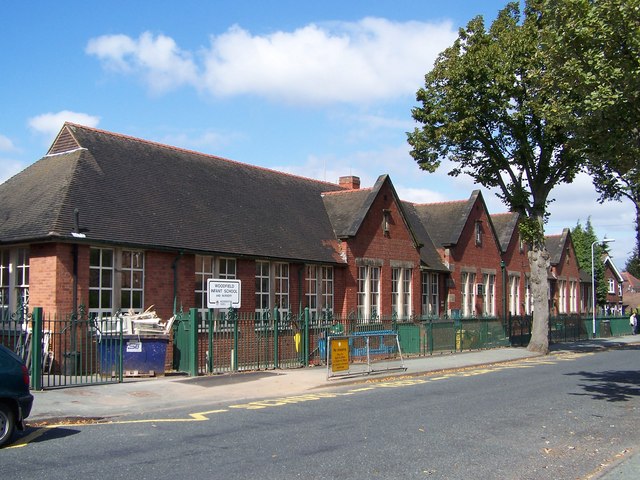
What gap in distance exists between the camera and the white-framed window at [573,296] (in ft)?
184

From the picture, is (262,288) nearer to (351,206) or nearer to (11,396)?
(351,206)

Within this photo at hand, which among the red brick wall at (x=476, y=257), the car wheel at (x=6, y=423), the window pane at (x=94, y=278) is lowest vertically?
the car wheel at (x=6, y=423)

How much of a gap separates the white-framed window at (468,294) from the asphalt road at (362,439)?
71.1 ft

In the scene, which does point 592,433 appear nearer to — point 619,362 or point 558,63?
point 558,63

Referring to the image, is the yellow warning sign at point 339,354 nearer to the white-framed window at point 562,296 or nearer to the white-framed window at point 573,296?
the white-framed window at point 562,296

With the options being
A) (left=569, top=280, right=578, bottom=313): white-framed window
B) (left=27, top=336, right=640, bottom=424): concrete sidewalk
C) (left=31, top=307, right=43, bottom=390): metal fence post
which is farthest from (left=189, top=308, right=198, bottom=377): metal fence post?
(left=569, top=280, right=578, bottom=313): white-framed window

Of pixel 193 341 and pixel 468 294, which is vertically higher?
pixel 468 294

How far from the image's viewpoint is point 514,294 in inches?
1752

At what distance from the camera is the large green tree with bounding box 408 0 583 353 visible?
26406 millimetres

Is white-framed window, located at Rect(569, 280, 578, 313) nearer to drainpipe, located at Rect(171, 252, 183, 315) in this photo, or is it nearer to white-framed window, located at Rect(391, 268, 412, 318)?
white-framed window, located at Rect(391, 268, 412, 318)

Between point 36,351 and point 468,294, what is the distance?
2782cm

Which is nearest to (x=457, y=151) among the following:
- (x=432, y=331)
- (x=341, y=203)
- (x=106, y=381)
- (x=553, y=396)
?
(x=341, y=203)

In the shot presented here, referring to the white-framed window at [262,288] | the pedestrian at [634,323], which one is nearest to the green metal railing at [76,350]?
the white-framed window at [262,288]

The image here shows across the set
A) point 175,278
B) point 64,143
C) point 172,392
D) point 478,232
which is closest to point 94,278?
point 175,278
